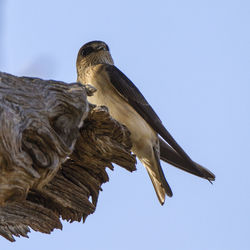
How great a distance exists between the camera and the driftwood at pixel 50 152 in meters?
2.68

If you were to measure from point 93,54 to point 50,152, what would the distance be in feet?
12.1

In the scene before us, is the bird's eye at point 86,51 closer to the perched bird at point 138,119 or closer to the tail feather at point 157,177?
the perched bird at point 138,119

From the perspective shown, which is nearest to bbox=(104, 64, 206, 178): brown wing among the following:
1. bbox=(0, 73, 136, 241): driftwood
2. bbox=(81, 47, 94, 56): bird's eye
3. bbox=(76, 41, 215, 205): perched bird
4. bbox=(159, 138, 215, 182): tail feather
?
bbox=(76, 41, 215, 205): perched bird

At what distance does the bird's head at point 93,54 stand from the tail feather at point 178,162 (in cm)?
136

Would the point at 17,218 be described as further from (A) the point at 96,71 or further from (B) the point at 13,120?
(A) the point at 96,71

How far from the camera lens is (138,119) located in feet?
17.4

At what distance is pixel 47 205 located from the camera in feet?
10.6

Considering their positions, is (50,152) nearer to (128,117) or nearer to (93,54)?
(128,117)

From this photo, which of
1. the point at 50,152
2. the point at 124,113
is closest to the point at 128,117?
the point at 124,113

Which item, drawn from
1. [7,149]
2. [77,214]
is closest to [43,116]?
[7,149]

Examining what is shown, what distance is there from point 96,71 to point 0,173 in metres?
3.11

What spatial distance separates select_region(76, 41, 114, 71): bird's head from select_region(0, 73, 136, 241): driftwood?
275cm

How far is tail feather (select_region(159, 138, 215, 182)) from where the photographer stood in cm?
457

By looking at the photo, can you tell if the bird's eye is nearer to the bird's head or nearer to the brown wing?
the bird's head
